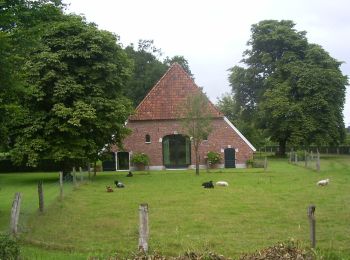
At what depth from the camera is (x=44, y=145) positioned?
29.9 metres

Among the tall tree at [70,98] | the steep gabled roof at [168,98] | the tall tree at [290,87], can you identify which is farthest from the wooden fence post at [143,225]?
the tall tree at [290,87]

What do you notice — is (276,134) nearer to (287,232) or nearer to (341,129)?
(341,129)

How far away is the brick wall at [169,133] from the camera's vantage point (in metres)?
41.5

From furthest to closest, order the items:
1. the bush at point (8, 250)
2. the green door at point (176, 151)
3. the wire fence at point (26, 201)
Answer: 1. the green door at point (176, 151)
2. the wire fence at point (26, 201)
3. the bush at point (8, 250)

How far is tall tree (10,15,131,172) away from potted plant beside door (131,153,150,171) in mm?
8073

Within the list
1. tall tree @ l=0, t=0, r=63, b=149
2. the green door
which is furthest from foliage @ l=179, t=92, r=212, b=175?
tall tree @ l=0, t=0, r=63, b=149

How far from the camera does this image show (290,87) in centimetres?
5169

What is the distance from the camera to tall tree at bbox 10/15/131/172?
30.0m

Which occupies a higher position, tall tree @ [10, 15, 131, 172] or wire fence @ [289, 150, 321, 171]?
tall tree @ [10, 15, 131, 172]

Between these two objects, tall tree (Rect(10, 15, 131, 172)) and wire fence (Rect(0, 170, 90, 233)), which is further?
tall tree (Rect(10, 15, 131, 172))

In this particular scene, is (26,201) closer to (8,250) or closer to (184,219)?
(184,219)

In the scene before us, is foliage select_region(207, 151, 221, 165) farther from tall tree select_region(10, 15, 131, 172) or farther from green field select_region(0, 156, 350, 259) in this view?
green field select_region(0, 156, 350, 259)

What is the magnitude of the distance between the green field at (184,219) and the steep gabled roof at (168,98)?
57.4 ft

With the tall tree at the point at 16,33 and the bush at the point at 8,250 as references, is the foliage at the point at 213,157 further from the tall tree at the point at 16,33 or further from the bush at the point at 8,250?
the bush at the point at 8,250
